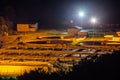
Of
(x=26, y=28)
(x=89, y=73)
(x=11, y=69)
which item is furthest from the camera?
(x=26, y=28)

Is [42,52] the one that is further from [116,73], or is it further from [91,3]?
[91,3]

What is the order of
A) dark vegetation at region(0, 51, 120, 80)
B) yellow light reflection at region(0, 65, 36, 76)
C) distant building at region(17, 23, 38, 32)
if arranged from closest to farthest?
dark vegetation at region(0, 51, 120, 80)
yellow light reflection at region(0, 65, 36, 76)
distant building at region(17, 23, 38, 32)

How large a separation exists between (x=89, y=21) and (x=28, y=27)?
29.6 ft

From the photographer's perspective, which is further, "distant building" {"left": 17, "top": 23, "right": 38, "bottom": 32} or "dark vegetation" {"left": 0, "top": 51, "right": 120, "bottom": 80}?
"distant building" {"left": 17, "top": 23, "right": 38, "bottom": 32}

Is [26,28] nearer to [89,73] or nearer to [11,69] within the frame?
[11,69]

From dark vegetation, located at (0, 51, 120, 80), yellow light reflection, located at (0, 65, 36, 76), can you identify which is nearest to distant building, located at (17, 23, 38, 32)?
yellow light reflection, located at (0, 65, 36, 76)

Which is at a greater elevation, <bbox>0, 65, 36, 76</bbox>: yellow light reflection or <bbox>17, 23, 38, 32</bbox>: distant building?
<bbox>17, 23, 38, 32</bbox>: distant building

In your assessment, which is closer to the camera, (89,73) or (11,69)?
(89,73)

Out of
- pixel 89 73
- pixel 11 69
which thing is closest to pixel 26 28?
pixel 11 69

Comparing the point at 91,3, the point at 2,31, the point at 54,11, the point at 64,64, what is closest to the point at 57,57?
the point at 64,64

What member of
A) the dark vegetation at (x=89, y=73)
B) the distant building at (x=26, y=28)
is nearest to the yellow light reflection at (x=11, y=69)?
the dark vegetation at (x=89, y=73)

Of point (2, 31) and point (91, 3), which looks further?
point (91, 3)

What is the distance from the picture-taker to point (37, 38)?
2325 centimetres

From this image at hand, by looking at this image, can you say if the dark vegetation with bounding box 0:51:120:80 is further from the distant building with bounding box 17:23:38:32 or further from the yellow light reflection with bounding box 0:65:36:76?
the distant building with bounding box 17:23:38:32
